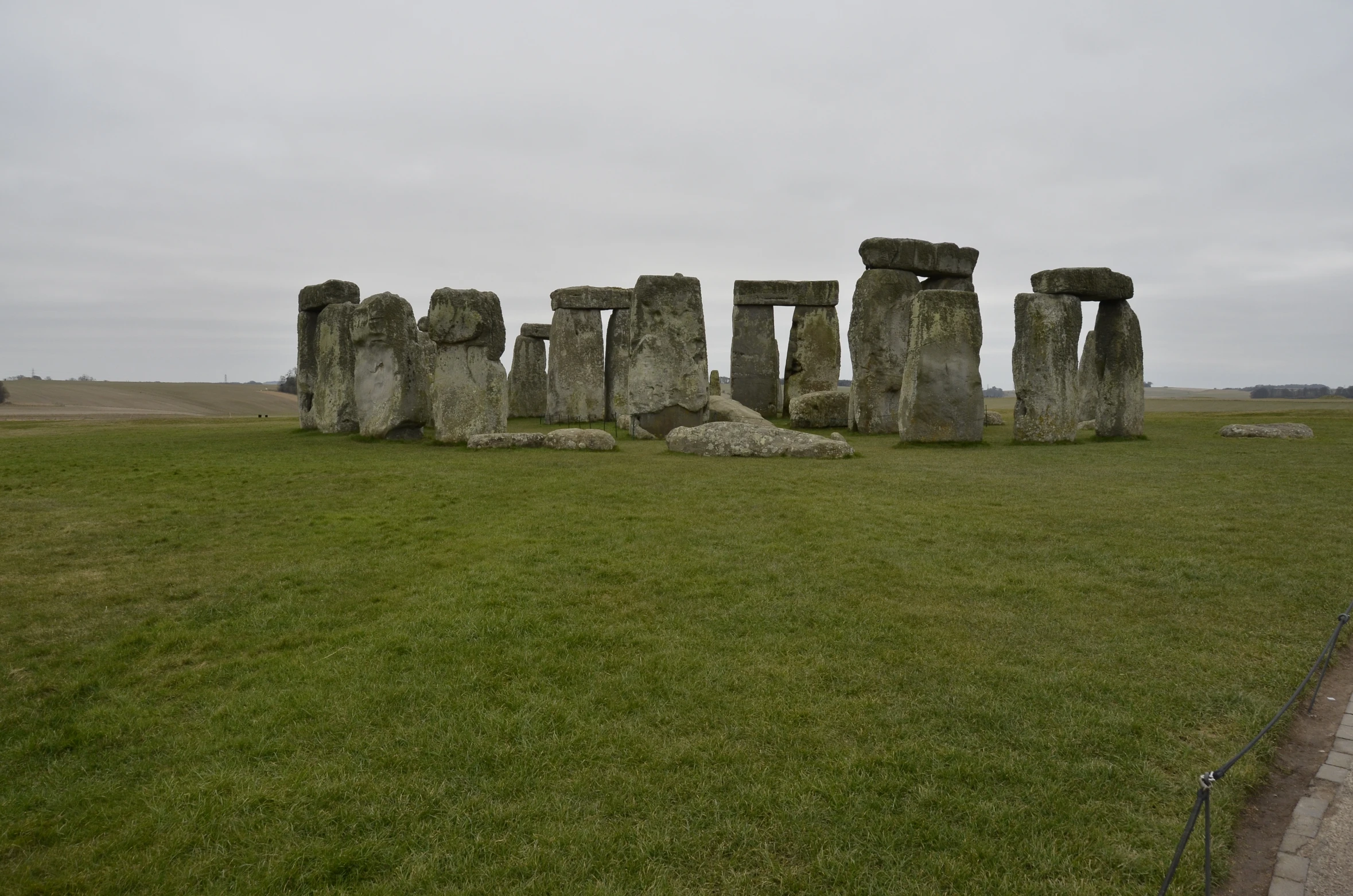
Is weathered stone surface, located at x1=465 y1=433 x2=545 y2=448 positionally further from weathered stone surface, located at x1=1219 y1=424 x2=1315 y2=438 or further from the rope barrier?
weathered stone surface, located at x1=1219 y1=424 x2=1315 y2=438

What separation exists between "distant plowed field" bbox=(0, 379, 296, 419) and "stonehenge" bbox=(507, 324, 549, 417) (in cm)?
1097

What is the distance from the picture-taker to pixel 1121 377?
14.5 m

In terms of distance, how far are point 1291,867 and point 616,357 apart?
57.1 feet

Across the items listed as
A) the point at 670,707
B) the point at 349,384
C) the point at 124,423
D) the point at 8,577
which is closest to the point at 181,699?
the point at 670,707

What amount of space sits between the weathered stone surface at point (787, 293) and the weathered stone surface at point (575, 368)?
12.8ft

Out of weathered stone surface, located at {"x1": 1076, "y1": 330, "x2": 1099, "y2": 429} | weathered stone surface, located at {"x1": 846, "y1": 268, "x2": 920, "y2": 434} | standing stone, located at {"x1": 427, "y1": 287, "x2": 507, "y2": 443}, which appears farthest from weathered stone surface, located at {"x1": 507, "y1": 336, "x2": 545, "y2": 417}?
weathered stone surface, located at {"x1": 1076, "y1": 330, "x2": 1099, "y2": 429}

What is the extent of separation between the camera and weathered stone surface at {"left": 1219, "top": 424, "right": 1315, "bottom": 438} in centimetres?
1383

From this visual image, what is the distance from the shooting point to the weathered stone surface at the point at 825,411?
1741cm

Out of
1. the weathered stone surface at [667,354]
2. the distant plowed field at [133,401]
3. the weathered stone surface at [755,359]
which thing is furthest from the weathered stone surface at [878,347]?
the distant plowed field at [133,401]

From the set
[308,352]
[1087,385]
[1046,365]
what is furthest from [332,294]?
[1087,385]

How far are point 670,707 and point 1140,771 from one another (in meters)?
1.89

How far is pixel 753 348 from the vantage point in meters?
20.7

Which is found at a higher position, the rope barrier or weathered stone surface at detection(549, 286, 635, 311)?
weathered stone surface at detection(549, 286, 635, 311)

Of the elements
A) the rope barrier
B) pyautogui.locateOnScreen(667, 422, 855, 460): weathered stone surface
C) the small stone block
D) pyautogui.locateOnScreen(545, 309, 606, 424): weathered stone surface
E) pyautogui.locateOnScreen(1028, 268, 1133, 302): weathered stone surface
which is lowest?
the small stone block
